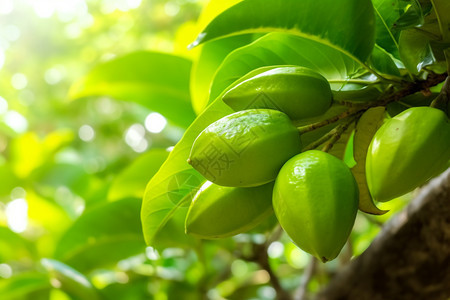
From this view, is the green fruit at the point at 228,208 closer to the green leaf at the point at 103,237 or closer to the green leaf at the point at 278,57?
the green leaf at the point at 278,57

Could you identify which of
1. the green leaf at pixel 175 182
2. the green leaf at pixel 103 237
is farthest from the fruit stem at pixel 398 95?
the green leaf at pixel 103 237

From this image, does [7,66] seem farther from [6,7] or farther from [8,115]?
[8,115]

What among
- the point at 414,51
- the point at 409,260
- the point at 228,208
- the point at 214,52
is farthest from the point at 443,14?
the point at 409,260

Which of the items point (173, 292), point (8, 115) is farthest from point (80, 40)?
point (173, 292)

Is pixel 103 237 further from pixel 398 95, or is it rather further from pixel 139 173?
pixel 398 95

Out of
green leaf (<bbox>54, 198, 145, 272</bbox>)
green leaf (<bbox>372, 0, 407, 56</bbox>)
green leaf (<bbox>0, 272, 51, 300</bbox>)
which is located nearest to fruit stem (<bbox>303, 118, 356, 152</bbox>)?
green leaf (<bbox>372, 0, 407, 56</bbox>)

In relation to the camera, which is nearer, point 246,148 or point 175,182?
point 246,148
